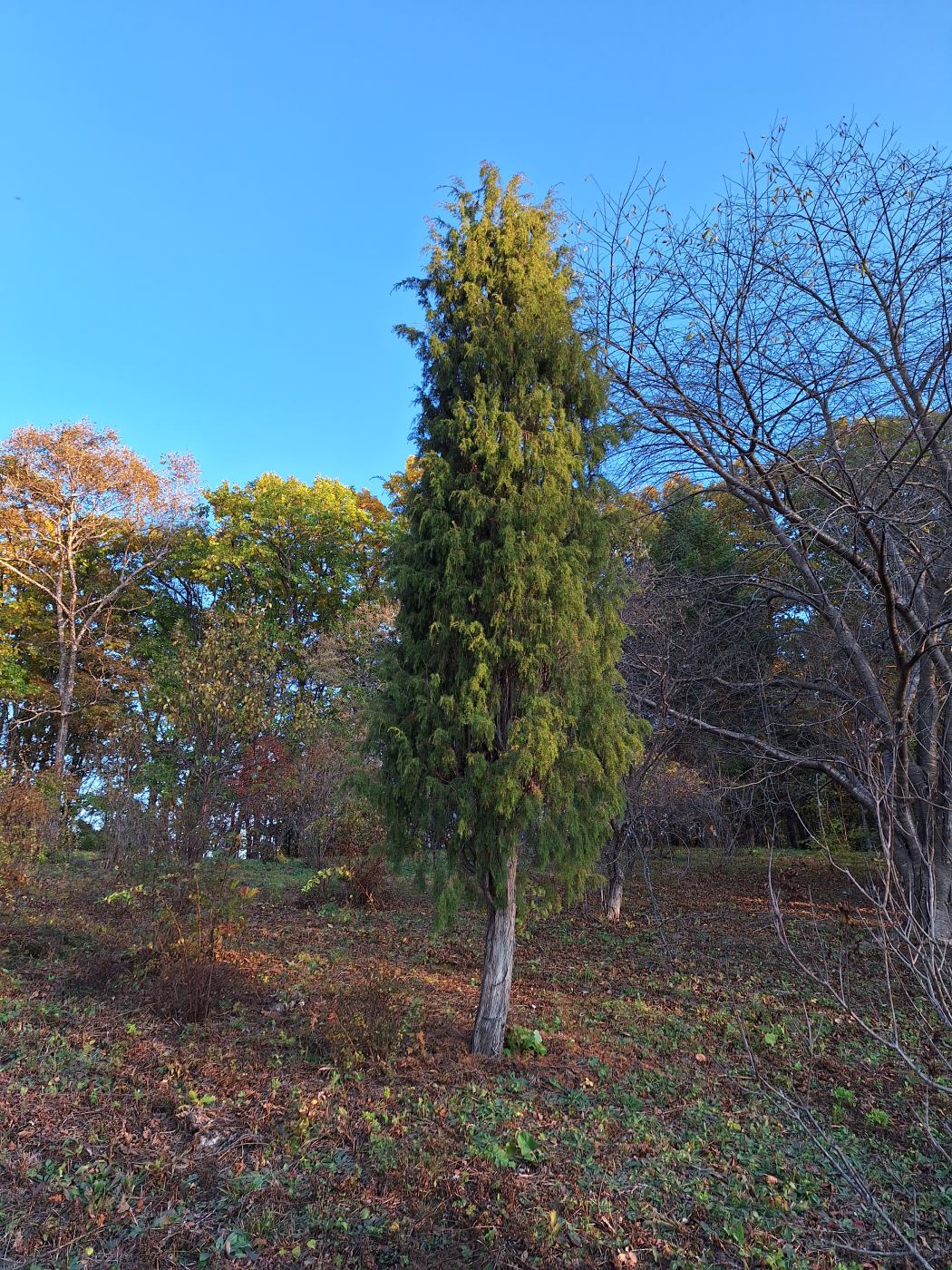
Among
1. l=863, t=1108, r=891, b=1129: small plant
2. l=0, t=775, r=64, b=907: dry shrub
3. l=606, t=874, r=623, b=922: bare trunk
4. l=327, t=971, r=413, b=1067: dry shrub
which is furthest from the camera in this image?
l=606, t=874, r=623, b=922: bare trunk

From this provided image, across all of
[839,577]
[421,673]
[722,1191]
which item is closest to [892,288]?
[839,577]

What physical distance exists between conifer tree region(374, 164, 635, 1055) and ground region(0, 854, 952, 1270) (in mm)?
942

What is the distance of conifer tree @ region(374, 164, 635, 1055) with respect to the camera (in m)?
4.91

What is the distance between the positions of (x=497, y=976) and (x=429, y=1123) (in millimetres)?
1282

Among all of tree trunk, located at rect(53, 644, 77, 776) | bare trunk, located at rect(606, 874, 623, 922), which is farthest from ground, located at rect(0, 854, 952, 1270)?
tree trunk, located at rect(53, 644, 77, 776)

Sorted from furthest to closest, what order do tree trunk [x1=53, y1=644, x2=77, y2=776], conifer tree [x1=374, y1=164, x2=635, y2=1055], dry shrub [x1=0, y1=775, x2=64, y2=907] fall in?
tree trunk [x1=53, y1=644, x2=77, y2=776], dry shrub [x1=0, y1=775, x2=64, y2=907], conifer tree [x1=374, y1=164, x2=635, y2=1055]

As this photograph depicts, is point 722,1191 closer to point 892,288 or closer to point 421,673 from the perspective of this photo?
point 421,673

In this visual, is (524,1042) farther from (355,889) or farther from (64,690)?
(64,690)

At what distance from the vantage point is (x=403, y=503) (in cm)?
564

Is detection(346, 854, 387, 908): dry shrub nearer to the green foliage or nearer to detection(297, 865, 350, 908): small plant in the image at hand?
detection(297, 865, 350, 908): small plant

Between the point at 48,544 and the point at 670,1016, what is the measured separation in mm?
18176

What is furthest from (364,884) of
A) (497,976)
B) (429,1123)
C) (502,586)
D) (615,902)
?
(502,586)

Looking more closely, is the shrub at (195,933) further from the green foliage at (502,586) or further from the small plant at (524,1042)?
the small plant at (524,1042)

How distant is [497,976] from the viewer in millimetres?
5059
